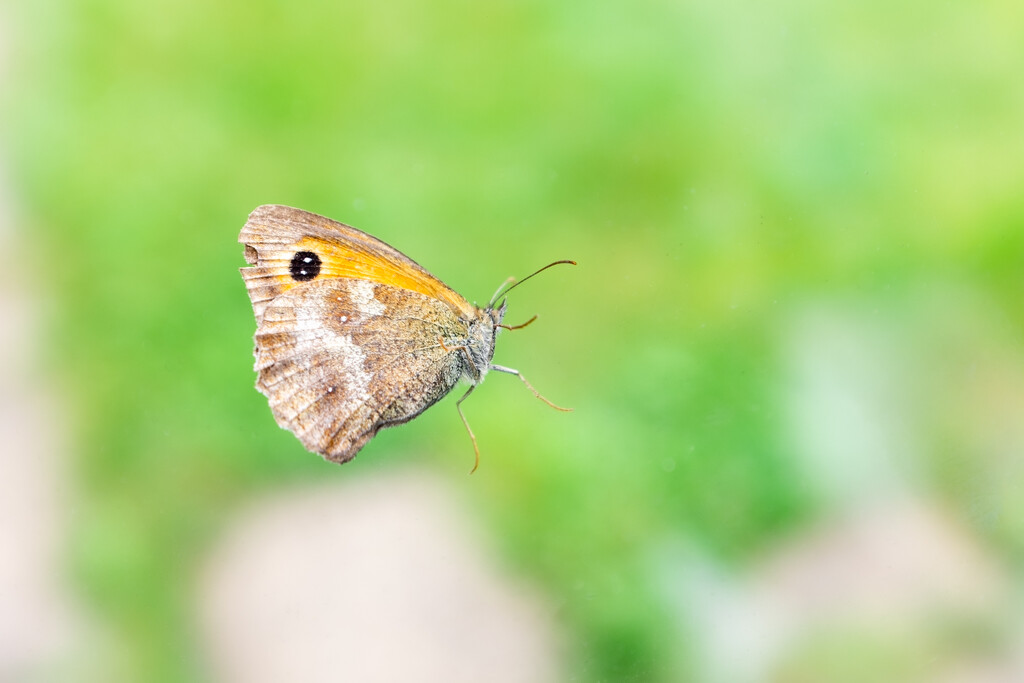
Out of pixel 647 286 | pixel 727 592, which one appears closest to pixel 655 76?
pixel 647 286

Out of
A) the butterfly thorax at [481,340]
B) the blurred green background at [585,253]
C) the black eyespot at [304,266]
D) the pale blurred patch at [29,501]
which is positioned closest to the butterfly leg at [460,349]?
the butterfly thorax at [481,340]

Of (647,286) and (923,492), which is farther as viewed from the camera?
(647,286)

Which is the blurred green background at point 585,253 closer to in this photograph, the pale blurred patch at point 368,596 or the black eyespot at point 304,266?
the pale blurred patch at point 368,596

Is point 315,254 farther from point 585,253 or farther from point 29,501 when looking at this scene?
point 29,501

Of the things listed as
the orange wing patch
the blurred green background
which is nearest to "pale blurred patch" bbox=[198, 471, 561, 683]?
the blurred green background

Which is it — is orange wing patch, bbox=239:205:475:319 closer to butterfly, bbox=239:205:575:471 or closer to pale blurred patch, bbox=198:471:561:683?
butterfly, bbox=239:205:575:471

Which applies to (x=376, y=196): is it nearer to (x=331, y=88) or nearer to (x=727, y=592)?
(x=331, y=88)

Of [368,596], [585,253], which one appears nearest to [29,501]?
[368,596]
